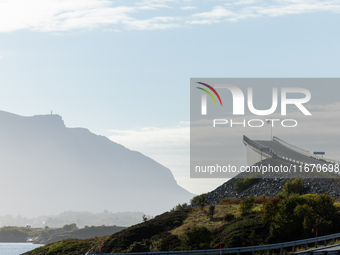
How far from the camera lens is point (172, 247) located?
39.6 meters

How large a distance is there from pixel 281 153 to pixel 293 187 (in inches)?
1225

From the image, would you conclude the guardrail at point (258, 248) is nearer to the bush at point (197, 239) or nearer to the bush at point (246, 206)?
the bush at point (197, 239)

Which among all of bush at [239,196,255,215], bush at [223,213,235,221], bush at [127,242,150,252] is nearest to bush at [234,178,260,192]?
bush at [239,196,255,215]

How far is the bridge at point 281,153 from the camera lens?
7600 cm

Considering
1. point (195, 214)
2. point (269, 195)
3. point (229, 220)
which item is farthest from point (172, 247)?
point (269, 195)

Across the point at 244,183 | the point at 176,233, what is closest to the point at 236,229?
the point at 176,233

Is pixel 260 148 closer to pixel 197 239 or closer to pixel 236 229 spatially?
pixel 236 229

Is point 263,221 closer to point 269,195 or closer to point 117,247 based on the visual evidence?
point 117,247

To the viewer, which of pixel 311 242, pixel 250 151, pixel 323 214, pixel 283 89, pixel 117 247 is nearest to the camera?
pixel 311 242

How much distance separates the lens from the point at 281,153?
8562cm

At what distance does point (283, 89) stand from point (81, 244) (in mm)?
33843

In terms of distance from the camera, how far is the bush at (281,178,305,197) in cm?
5469

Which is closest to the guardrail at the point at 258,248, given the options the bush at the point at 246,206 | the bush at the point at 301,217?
the bush at the point at 301,217

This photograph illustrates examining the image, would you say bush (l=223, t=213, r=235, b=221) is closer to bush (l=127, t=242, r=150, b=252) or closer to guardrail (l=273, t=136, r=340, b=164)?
→ bush (l=127, t=242, r=150, b=252)
